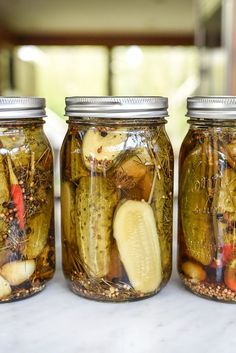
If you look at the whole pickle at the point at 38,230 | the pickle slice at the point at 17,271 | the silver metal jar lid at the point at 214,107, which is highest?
the silver metal jar lid at the point at 214,107

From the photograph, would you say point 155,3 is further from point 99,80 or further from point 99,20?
point 99,80

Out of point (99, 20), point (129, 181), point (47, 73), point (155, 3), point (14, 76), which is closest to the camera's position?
point (129, 181)

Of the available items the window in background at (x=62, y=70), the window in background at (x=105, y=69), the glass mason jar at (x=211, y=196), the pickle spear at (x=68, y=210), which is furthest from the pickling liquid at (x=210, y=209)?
the window in background at (x=62, y=70)

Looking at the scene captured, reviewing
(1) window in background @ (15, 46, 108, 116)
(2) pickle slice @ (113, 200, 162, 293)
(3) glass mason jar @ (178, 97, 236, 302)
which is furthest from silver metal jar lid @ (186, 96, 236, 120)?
(1) window in background @ (15, 46, 108, 116)

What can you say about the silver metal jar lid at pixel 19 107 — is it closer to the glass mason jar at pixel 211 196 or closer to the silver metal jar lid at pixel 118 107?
the silver metal jar lid at pixel 118 107

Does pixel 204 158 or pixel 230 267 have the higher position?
pixel 204 158

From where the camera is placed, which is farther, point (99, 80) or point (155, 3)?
point (99, 80)

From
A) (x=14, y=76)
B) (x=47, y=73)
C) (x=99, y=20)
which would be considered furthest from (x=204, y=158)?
(x=47, y=73)

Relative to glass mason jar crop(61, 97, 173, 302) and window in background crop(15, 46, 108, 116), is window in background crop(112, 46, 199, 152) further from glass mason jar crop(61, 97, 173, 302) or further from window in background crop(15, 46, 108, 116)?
glass mason jar crop(61, 97, 173, 302)
